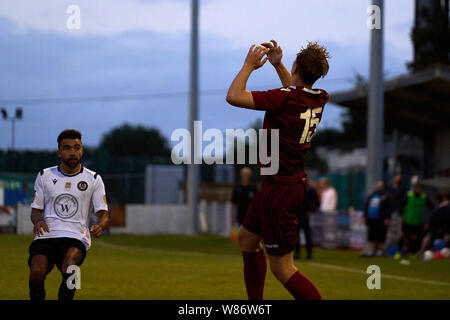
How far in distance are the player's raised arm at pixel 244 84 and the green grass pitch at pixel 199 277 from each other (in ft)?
15.9

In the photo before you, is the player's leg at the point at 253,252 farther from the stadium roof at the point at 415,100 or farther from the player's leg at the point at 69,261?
the stadium roof at the point at 415,100

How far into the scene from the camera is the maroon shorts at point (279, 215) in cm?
651

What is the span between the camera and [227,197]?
46.6 m

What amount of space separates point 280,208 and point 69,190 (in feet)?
6.69

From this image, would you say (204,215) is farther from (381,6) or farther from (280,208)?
(280,208)

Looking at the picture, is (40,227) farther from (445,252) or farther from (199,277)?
(445,252)

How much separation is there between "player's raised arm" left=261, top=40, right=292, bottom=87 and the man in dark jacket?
13924mm

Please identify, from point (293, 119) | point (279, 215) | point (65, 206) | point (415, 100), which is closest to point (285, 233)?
point (279, 215)

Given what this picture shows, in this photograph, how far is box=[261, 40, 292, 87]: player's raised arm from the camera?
6.66 metres

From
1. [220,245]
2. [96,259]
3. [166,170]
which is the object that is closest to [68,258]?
[96,259]

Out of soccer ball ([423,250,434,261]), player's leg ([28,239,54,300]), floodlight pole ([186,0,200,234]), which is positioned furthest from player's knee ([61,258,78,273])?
floodlight pole ([186,0,200,234])

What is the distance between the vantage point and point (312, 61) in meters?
6.46

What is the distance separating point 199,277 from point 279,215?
7.32 meters

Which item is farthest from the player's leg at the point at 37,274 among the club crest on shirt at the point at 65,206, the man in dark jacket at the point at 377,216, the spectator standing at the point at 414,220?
the spectator standing at the point at 414,220
